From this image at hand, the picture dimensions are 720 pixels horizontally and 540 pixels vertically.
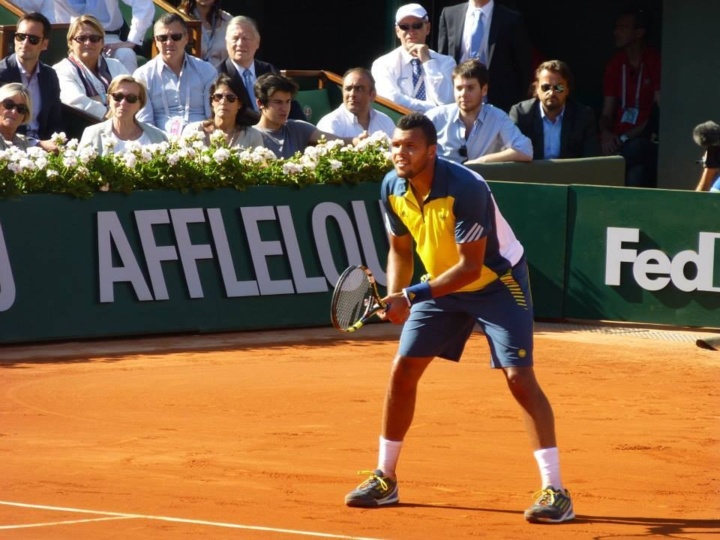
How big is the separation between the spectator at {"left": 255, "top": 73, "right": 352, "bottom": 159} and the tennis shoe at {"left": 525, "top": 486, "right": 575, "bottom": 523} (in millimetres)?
6810

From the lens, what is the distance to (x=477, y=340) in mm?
12742

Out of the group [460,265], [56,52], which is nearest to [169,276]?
[56,52]

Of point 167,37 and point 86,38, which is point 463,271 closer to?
point 167,37

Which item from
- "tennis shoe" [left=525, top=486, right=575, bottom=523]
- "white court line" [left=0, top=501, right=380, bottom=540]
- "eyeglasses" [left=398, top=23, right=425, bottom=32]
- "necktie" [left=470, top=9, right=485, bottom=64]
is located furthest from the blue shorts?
"necktie" [left=470, top=9, right=485, bottom=64]

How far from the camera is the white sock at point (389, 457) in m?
7.19

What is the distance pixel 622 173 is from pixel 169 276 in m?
5.15

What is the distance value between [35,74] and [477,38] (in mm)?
4701

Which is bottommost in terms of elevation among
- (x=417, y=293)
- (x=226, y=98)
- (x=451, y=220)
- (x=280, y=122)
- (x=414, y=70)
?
(x=417, y=293)

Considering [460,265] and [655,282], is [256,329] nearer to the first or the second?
[655,282]

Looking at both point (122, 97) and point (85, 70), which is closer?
point (122, 97)

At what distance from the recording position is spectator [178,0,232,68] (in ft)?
50.4

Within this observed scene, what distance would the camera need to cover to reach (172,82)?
45.3ft

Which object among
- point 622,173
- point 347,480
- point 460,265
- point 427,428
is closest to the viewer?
point 460,265

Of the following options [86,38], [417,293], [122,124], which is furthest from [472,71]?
[417,293]
